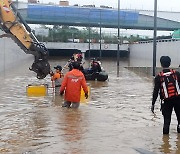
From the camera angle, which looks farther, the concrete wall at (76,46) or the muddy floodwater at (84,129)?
the concrete wall at (76,46)

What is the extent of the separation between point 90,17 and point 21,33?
6830 centimetres

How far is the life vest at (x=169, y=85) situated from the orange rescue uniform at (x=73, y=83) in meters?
3.61

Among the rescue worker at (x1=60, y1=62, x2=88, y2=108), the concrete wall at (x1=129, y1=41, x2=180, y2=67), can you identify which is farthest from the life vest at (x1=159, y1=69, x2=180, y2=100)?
the concrete wall at (x1=129, y1=41, x2=180, y2=67)

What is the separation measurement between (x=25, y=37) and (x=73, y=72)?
5876mm

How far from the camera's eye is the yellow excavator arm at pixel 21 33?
1733cm

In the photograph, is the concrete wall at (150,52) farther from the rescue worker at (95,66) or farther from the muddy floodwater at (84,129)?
the muddy floodwater at (84,129)

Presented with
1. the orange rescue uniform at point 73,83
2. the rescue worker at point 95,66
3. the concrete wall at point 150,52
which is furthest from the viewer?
the concrete wall at point 150,52

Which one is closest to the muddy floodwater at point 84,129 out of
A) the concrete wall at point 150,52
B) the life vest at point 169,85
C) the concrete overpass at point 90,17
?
the life vest at point 169,85

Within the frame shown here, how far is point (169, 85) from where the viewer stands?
30.7 feet

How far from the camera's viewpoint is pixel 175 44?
38000 mm

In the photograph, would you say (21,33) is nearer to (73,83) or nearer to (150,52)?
(73,83)

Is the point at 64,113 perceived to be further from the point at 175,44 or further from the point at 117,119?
the point at 175,44

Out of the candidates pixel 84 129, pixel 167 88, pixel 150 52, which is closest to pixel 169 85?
pixel 167 88

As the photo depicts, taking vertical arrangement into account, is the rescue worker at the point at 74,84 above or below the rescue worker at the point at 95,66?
above
